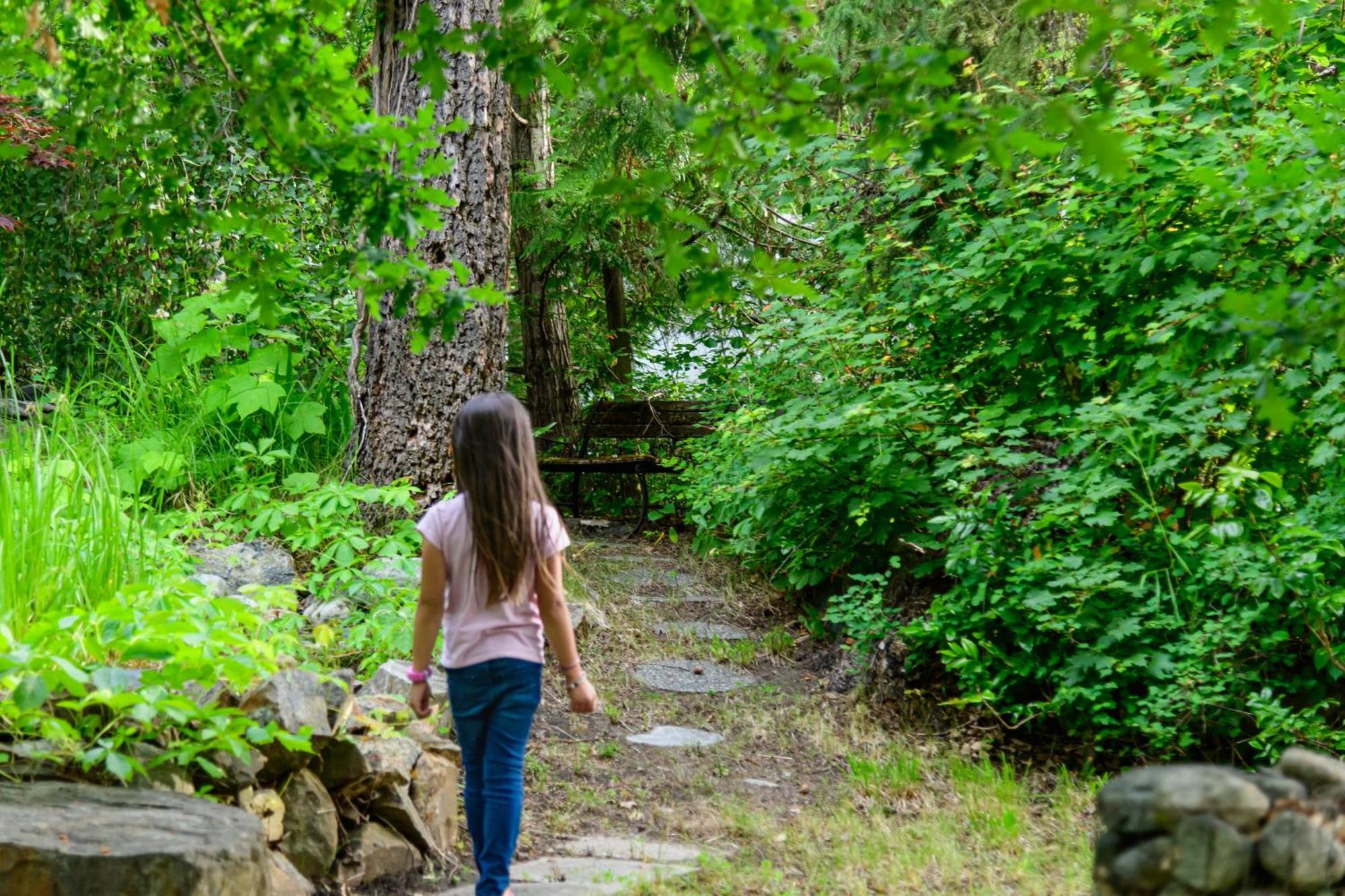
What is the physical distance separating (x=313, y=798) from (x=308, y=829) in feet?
0.29

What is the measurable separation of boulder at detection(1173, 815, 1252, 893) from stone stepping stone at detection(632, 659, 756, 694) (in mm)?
3998

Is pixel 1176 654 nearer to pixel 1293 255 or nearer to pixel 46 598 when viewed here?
pixel 1293 255

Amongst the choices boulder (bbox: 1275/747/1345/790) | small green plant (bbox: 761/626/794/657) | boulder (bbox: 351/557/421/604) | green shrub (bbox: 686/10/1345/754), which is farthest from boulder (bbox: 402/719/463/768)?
small green plant (bbox: 761/626/794/657)

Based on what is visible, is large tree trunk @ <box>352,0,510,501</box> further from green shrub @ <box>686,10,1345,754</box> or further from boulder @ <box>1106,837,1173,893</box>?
boulder @ <box>1106,837,1173,893</box>

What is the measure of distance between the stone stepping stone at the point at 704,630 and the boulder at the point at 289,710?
3534 mm

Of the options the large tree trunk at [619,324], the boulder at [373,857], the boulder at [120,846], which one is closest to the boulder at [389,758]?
the boulder at [373,857]

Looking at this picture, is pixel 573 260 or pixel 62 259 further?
pixel 573 260

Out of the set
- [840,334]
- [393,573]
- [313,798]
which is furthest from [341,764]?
[840,334]

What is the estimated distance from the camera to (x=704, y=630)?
713 centimetres

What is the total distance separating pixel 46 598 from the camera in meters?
3.67

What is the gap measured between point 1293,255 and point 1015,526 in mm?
1615

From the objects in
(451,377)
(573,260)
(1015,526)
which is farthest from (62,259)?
(1015,526)

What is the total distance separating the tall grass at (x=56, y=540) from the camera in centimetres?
362

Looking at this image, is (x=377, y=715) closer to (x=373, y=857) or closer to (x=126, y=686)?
(x=373, y=857)
